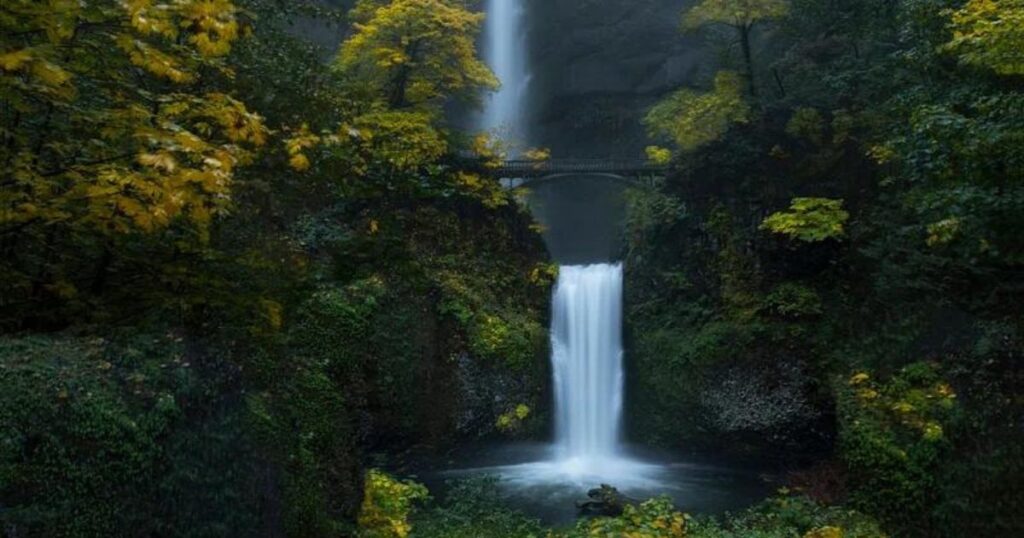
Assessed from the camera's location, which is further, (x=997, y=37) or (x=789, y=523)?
(x=789, y=523)

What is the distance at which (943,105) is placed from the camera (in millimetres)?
10328

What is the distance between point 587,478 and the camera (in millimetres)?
14664

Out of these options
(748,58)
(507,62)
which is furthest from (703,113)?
(507,62)

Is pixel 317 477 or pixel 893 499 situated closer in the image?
pixel 317 477

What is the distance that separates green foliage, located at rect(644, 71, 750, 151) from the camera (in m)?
17.0

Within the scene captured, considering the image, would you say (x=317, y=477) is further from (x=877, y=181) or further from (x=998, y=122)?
(x=877, y=181)

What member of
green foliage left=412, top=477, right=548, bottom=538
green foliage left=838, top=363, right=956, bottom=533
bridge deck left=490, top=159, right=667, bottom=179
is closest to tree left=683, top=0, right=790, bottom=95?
bridge deck left=490, top=159, right=667, bottom=179

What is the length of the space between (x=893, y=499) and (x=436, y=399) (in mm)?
8498

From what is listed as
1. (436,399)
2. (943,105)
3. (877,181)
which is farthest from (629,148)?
(943,105)

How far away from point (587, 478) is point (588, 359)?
3.60 meters

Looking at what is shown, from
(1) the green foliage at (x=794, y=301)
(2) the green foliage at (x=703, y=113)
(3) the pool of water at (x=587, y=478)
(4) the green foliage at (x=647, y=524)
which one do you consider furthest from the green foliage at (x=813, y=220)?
(4) the green foliage at (x=647, y=524)

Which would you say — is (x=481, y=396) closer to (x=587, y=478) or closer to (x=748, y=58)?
(x=587, y=478)

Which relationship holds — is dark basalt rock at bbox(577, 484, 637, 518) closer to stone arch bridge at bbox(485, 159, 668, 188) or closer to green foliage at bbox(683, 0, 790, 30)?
green foliage at bbox(683, 0, 790, 30)

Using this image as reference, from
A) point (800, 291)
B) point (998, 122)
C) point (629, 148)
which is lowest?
point (800, 291)
